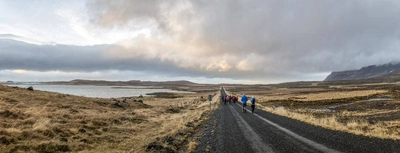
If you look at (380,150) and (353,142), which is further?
(353,142)

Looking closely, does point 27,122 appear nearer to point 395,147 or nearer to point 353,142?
point 353,142

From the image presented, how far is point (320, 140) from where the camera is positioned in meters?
12.4

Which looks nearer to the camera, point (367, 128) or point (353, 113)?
point (367, 128)

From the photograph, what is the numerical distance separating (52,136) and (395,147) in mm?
16612

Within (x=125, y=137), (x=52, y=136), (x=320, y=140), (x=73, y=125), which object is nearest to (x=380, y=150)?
(x=320, y=140)

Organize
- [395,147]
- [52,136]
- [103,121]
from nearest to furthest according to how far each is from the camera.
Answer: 1. [395,147]
2. [52,136]
3. [103,121]

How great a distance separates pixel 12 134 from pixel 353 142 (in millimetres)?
16184

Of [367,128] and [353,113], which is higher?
[367,128]

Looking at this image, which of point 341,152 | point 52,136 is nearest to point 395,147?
point 341,152

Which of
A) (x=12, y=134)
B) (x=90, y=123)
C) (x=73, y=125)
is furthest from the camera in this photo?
(x=90, y=123)

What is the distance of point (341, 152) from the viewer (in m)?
9.66

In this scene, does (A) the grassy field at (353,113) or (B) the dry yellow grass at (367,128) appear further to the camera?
(A) the grassy field at (353,113)

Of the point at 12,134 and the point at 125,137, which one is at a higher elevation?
the point at 12,134

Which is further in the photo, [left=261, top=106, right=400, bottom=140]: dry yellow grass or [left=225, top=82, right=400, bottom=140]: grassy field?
[left=225, top=82, right=400, bottom=140]: grassy field
